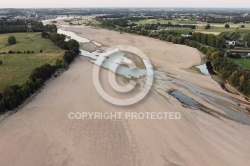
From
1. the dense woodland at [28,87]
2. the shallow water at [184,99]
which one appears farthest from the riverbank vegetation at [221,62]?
the dense woodland at [28,87]

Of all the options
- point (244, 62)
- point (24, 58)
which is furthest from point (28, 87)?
point (244, 62)

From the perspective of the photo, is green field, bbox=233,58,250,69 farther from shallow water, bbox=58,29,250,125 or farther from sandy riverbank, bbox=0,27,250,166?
sandy riverbank, bbox=0,27,250,166

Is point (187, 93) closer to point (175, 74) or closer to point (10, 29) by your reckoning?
point (175, 74)

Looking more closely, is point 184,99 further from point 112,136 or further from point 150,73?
point 112,136

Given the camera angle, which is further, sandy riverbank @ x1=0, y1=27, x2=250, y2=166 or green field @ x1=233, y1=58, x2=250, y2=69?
green field @ x1=233, y1=58, x2=250, y2=69

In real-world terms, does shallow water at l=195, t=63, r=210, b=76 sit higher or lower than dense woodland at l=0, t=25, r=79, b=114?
lower

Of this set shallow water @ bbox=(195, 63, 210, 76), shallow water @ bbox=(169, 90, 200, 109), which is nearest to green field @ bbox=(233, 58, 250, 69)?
shallow water @ bbox=(195, 63, 210, 76)

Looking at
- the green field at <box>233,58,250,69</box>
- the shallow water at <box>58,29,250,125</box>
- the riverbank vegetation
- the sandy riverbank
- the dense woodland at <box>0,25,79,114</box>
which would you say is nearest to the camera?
the sandy riverbank
